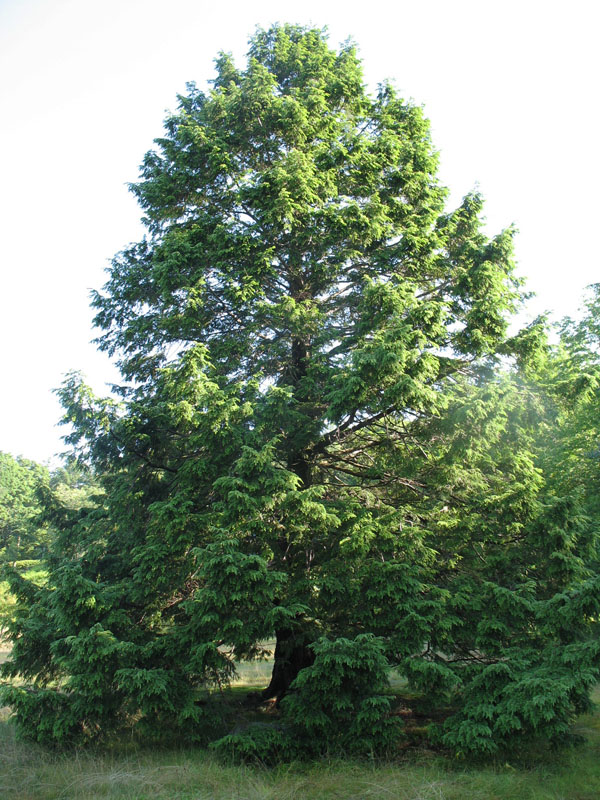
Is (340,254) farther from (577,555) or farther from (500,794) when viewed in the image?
(500,794)

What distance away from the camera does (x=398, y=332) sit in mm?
8398

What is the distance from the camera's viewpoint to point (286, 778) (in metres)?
7.08

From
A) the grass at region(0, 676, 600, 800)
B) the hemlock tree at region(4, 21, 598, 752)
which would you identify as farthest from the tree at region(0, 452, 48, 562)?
the grass at region(0, 676, 600, 800)

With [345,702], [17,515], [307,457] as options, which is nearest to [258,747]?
[345,702]

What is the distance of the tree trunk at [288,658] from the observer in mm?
8994

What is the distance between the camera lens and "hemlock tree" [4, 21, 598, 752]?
306 inches

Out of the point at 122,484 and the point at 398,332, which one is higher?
the point at 398,332

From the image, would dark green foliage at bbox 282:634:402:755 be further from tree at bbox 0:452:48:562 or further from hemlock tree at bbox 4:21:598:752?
tree at bbox 0:452:48:562

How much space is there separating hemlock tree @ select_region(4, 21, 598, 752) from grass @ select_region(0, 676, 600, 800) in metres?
0.44

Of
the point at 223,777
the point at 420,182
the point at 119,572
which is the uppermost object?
the point at 420,182

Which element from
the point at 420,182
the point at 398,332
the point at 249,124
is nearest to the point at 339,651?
the point at 398,332

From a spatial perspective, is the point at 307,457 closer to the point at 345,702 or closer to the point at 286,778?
the point at 345,702

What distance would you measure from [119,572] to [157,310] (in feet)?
18.3

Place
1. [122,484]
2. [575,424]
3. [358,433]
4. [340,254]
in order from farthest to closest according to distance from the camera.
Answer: [575,424]
[358,433]
[340,254]
[122,484]
